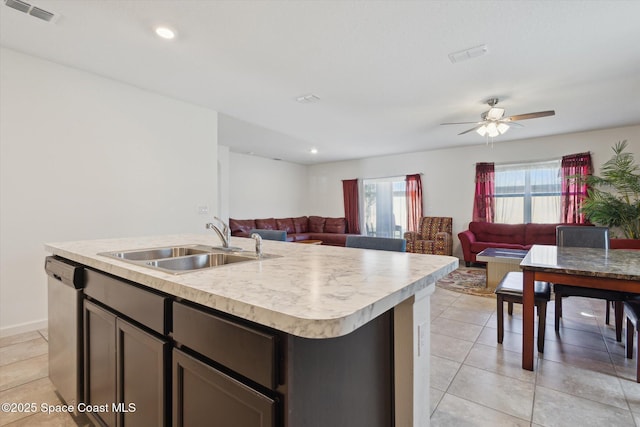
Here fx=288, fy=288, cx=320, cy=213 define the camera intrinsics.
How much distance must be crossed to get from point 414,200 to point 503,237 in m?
1.95

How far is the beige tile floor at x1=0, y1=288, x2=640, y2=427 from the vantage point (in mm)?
1543

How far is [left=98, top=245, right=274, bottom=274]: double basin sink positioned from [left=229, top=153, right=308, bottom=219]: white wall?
16.1 feet

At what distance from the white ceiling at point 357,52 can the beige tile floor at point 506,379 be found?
2.41 m

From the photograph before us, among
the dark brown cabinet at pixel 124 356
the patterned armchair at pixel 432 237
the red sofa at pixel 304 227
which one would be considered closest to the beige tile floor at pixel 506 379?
the dark brown cabinet at pixel 124 356

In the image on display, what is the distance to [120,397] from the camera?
1.16 meters

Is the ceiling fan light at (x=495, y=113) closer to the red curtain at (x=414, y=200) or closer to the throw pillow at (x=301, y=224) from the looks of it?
the red curtain at (x=414, y=200)

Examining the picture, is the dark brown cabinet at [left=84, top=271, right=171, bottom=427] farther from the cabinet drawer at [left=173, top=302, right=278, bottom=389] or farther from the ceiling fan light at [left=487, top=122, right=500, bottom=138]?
the ceiling fan light at [left=487, top=122, right=500, bottom=138]

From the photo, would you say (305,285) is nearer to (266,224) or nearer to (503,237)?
(503,237)

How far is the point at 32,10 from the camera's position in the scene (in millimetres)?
1953

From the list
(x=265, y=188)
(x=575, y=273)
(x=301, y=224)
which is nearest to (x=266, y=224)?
(x=265, y=188)

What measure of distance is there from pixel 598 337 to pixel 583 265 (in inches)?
42.6

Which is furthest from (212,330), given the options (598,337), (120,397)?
(598,337)

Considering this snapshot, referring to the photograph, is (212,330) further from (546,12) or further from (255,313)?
(546,12)

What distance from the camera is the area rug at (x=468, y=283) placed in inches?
150
